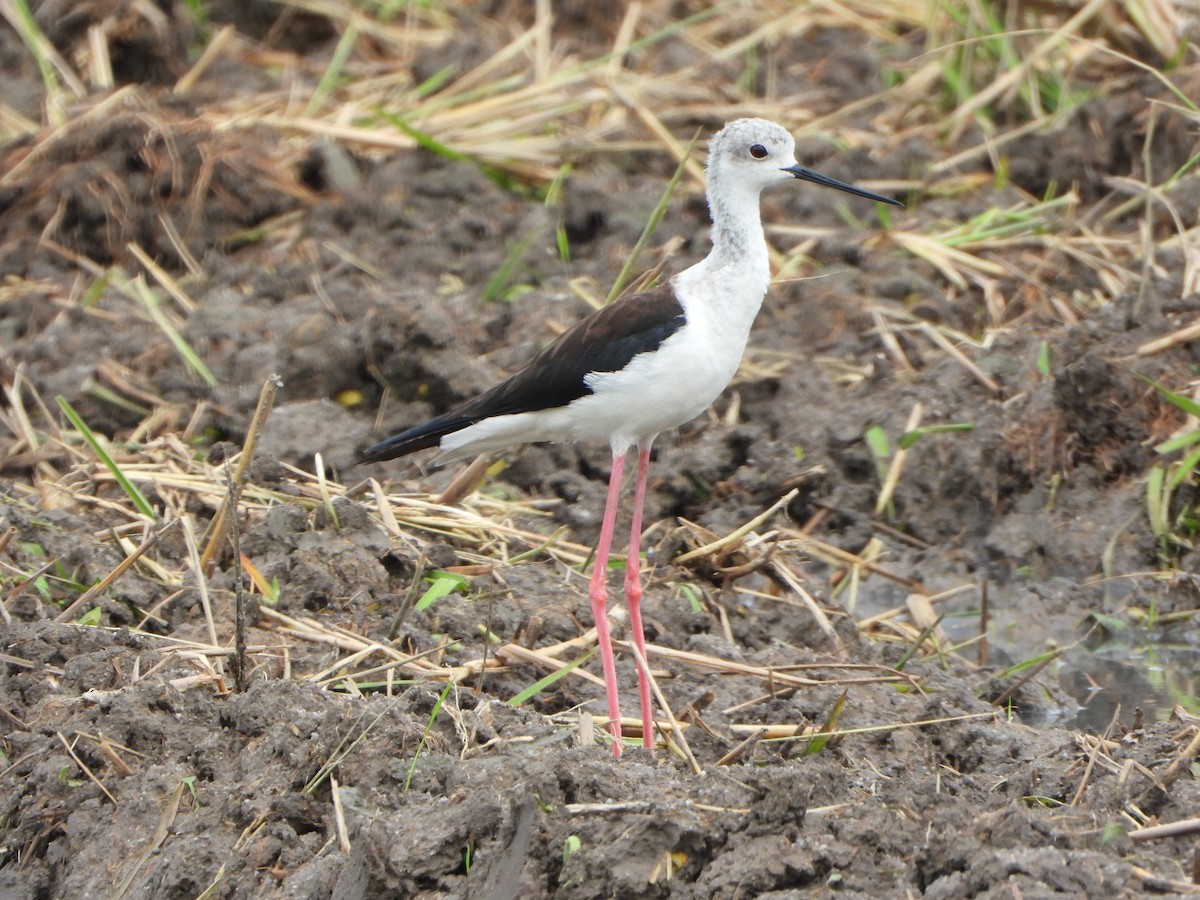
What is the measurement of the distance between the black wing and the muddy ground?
46 centimetres

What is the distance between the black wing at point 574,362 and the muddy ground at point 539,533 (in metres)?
0.46

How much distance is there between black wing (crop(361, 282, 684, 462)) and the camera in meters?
4.45

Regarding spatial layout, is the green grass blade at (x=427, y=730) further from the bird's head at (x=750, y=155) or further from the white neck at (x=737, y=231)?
the bird's head at (x=750, y=155)

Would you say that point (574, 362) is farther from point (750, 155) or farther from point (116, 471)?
point (116, 471)

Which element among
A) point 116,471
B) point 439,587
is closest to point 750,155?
point 439,587

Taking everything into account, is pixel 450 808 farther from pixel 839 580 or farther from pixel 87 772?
pixel 839 580

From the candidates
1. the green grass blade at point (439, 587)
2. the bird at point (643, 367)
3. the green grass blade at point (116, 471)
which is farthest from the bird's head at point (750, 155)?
the green grass blade at point (116, 471)

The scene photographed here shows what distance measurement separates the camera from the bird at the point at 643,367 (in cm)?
441

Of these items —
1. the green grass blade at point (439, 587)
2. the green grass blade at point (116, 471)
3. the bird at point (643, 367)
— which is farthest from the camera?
the green grass blade at point (116, 471)

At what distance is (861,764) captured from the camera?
4.07 m

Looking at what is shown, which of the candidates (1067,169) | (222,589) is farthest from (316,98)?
(222,589)

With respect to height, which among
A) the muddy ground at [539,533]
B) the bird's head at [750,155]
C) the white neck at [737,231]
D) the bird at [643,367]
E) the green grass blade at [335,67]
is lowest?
the muddy ground at [539,533]

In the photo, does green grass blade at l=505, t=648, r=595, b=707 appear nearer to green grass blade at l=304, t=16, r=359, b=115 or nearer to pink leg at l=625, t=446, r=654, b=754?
pink leg at l=625, t=446, r=654, b=754

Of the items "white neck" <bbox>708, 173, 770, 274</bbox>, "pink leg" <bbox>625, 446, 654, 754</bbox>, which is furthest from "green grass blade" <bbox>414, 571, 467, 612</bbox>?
"white neck" <bbox>708, 173, 770, 274</bbox>
